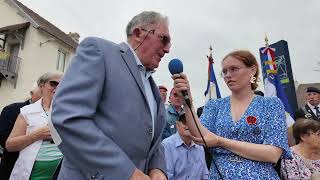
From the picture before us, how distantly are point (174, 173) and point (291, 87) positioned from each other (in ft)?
12.6

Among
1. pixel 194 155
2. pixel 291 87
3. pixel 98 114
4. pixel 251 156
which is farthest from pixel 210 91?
pixel 98 114

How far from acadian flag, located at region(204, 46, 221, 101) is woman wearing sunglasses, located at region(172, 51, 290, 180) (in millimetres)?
5549

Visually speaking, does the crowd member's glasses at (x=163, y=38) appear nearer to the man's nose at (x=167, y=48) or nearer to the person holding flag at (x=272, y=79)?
the man's nose at (x=167, y=48)

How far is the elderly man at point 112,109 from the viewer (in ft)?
5.83

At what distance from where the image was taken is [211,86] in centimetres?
874

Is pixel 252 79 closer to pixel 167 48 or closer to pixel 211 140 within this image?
pixel 211 140

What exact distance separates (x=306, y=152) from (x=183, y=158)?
1.61 m

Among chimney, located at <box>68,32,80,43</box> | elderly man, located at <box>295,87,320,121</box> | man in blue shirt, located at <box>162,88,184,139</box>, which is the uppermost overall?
chimney, located at <box>68,32,80,43</box>

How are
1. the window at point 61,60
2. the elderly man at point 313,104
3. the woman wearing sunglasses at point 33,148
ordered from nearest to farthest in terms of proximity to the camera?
the woman wearing sunglasses at point 33,148
the elderly man at point 313,104
the window at point 61,60

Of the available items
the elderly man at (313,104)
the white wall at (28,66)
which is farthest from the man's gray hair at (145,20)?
the white wall at (28,66)

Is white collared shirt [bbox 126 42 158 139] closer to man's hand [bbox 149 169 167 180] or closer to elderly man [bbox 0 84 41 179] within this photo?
man's hand [bbox 149 169 167 180]

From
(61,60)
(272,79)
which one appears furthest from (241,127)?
(61,60)

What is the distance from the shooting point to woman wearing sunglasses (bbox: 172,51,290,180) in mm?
2596

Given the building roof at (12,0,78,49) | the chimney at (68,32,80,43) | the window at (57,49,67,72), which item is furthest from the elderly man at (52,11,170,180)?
the chimney at (68,32,80,43)
